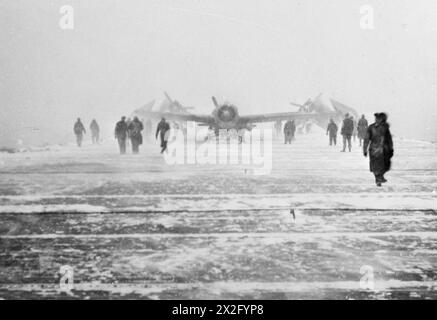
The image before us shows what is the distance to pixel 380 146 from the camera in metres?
9.92

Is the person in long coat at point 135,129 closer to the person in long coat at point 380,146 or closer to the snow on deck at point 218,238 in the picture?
the snow on deck at point 218,238

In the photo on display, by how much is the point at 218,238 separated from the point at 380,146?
5.88 m

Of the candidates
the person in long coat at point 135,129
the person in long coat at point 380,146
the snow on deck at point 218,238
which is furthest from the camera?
the person in long coat at point 135,129

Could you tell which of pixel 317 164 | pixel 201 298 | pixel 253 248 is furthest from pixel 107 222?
pixel 317 164


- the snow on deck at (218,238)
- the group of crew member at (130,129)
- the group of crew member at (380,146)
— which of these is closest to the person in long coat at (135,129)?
the group of crew member at (130,129)

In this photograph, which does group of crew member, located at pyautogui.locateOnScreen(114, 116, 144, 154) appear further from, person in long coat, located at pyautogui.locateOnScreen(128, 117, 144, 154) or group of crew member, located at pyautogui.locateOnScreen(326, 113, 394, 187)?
group of crew member, located at pyautogui.locateOnScreen(326, 113, 394, 187)

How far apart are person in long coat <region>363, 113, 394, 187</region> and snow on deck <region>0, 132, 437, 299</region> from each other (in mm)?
456

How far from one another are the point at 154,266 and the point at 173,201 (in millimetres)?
3588

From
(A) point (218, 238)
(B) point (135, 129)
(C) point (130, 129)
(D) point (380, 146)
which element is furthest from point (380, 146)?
(C) point (130, 129)

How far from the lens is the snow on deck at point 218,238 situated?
405cm

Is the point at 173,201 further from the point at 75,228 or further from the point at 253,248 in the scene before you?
the point at 253,248

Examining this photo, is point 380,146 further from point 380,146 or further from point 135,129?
point 135,129

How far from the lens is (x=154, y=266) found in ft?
15.0

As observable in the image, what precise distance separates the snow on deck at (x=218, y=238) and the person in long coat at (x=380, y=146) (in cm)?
46
